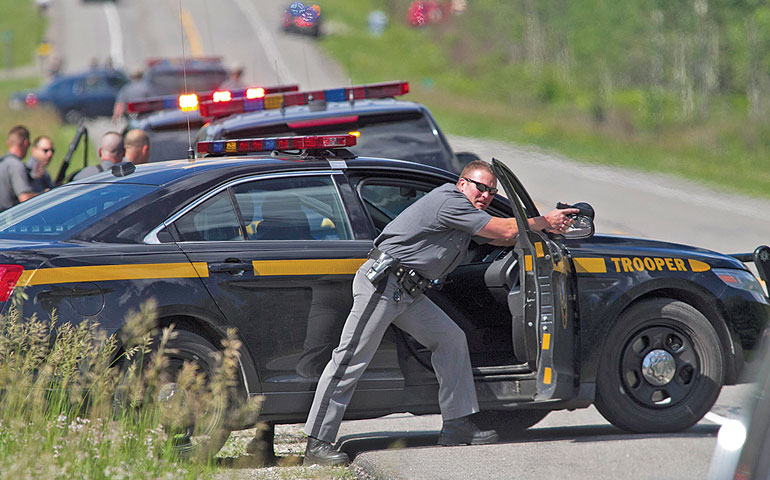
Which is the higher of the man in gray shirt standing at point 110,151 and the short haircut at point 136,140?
the short haircut at point 136,140

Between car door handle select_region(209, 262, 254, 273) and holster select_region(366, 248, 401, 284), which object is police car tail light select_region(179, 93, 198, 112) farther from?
holster select_region(366, 248, 401, 284)

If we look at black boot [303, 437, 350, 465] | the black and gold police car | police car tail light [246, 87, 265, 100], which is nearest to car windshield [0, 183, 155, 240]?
the black and gold police car

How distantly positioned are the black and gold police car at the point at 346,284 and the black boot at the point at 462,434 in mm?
146

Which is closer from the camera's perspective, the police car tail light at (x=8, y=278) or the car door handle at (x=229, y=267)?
the police car tail light at (x=8, y=278)

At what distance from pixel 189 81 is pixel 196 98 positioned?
16871mm

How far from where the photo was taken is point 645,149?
24.6m

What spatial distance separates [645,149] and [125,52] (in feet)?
86.6

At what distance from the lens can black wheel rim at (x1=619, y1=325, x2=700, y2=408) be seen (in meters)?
5.98

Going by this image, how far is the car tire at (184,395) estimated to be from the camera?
503 cm

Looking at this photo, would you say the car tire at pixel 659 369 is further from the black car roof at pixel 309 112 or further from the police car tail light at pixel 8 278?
the black car roof at pixel 309 112

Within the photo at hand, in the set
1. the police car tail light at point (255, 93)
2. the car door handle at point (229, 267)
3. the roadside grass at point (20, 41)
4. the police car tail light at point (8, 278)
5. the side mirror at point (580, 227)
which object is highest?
the police car tail light at point (255, 93)

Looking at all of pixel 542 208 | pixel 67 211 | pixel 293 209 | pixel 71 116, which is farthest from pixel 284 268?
pixel 71 116

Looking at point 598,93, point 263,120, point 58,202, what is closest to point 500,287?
point 58,202

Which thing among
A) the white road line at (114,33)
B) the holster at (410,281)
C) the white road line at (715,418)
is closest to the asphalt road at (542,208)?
the white road line at (715,418)
